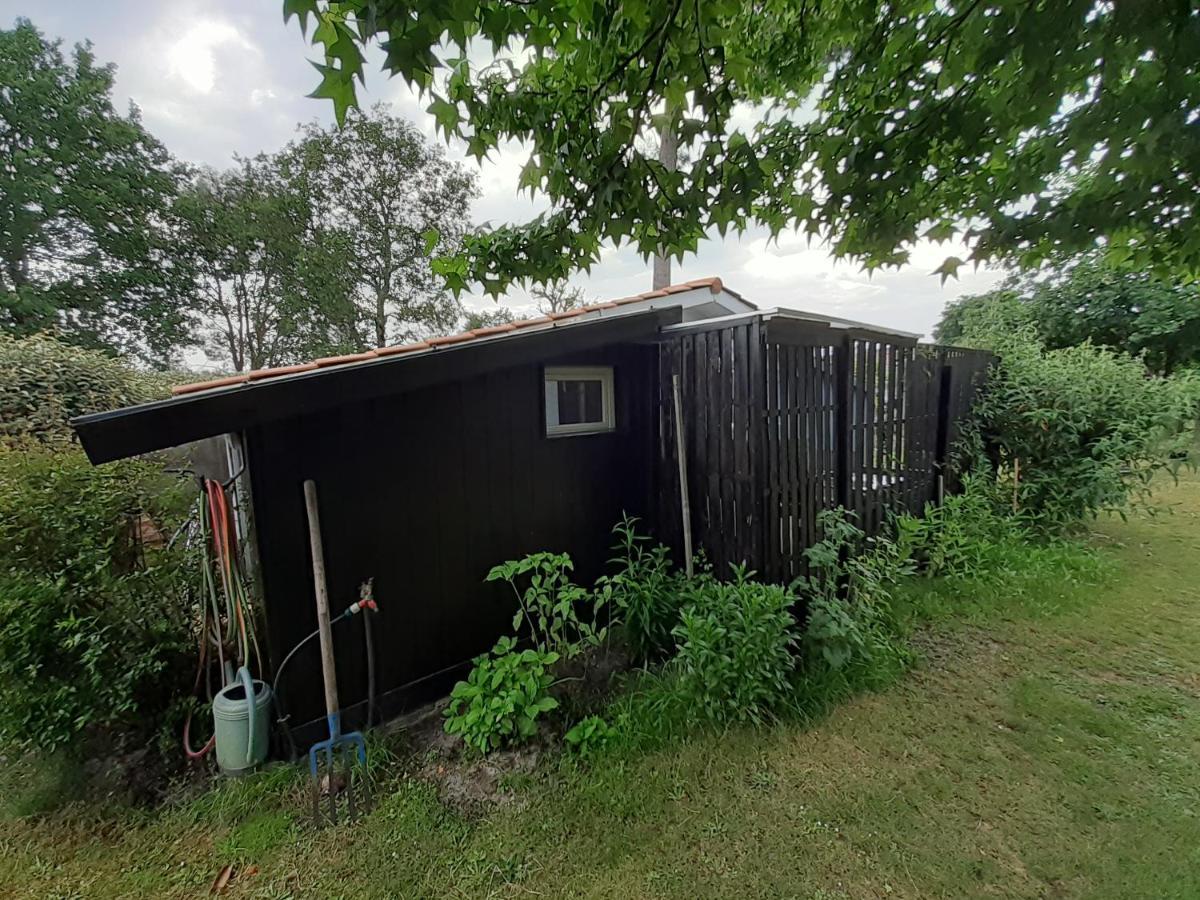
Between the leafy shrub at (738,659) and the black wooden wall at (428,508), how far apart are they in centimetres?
125

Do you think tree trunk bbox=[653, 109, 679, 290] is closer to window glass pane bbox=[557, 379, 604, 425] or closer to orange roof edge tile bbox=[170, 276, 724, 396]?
orange roof edge tile bbox=[170, 276, 724, 396]

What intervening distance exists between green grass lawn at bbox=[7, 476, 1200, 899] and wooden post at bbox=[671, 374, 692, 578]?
46.7 inches

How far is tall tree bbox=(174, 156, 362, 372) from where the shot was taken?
13078 millimetres

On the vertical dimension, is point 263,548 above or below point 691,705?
above

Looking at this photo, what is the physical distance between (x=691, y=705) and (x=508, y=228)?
2.86 metres

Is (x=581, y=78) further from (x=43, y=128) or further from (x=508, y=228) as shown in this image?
(x=43, y=128)

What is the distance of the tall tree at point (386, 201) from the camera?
12.4m

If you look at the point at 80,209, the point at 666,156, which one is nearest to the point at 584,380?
the point at 666,156

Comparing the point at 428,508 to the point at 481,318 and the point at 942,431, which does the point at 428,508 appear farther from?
the point at 481,318

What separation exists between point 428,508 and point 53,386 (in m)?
4.91

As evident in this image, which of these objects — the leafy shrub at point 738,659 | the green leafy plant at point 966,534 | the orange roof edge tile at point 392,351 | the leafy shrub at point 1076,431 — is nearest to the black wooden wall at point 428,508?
the orange roof edge tile at point 392,351

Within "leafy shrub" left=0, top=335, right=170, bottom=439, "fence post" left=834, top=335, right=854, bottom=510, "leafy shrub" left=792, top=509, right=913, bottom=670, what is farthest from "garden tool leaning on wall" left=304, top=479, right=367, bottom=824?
"leafy shrub" left=0, top=335, right=170, bottom=439

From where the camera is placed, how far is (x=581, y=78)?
2219mm

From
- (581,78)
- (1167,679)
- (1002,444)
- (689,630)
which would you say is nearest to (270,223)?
(581,78)
